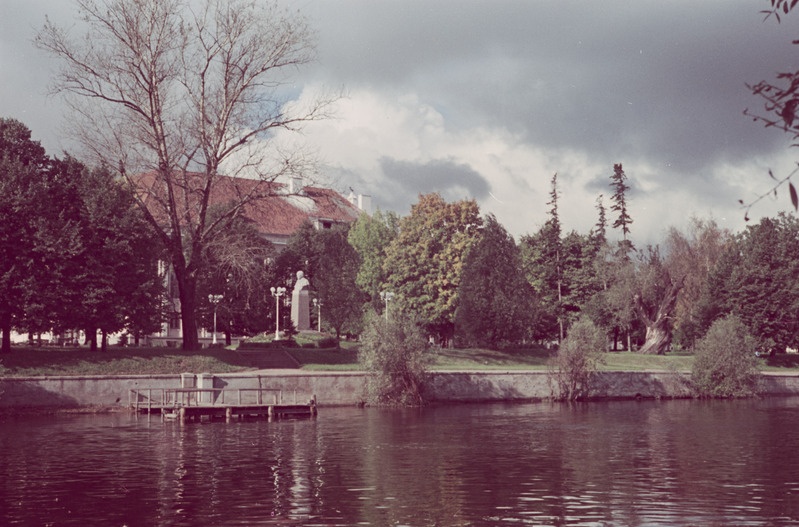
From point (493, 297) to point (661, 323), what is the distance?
57.8ft

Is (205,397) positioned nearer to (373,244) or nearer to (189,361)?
(189,361)

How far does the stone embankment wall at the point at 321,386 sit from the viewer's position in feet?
139

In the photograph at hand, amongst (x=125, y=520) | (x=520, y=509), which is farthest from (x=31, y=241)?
(x=520, y=509)

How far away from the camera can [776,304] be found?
67.4 metres

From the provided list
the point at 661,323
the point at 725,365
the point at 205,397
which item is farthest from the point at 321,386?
the point at 661,323

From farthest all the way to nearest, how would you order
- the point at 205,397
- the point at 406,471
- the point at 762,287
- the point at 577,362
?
the point at 762,287 → the point at 577,362 → the point at 205,397 → the point at 406,471

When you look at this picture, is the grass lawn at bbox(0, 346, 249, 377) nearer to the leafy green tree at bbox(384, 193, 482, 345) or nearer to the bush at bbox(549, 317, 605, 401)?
the bush at bbox(549, 317, 605, 401)

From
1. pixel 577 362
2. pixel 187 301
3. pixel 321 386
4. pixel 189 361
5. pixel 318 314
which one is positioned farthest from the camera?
pixel 318 314

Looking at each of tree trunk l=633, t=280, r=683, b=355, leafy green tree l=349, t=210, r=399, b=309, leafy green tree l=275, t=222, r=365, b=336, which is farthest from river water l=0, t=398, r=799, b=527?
leafy green tree l=349, t=210, r=399, b=309

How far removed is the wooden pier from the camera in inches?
1580

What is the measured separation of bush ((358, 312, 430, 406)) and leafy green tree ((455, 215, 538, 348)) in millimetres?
15969

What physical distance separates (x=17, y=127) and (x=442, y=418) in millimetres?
27479

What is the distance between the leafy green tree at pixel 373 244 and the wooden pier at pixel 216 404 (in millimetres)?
34495

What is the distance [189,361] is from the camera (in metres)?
46.9
